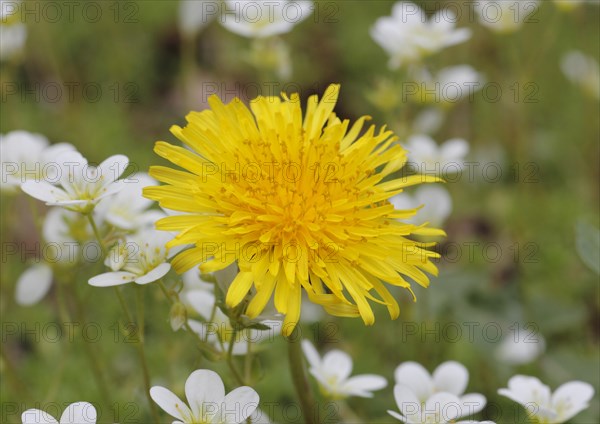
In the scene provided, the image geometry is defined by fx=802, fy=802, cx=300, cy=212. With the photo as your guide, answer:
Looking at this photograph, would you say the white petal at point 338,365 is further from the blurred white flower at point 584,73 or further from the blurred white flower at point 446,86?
the blurred white flower at point 584,73

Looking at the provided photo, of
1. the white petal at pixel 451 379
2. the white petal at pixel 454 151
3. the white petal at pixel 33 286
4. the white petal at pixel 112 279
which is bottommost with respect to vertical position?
the white petal at pixel 451 379

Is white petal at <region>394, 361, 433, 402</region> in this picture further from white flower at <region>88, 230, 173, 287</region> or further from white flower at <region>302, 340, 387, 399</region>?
white flower at <region>88, 230, 173, 287</region>

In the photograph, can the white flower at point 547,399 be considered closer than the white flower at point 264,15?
Yes

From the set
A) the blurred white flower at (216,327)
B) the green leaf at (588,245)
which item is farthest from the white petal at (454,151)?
the blurred white flower at (216,327)

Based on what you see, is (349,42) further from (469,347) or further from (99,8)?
(469,347)

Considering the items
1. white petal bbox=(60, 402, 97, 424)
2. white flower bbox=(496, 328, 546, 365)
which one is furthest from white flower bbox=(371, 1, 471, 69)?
white petal bbox=(60, 402, 97, 424)

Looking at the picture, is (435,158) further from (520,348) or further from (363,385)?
(363,385)
